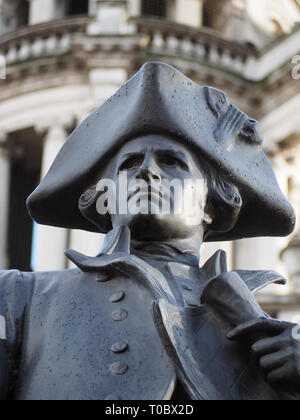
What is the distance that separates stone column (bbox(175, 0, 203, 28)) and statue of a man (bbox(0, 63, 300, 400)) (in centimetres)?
2897

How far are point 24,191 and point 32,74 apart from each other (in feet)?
14.8

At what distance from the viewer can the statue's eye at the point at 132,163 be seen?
361 cm

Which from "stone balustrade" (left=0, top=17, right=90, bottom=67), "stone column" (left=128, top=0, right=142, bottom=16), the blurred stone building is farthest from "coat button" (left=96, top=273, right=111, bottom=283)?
"stone column" (left=128, top=0, right=142, bottom=16)

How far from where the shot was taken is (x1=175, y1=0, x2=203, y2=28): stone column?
32.5 m

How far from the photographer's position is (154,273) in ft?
11.1

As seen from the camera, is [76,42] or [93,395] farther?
[76,42]

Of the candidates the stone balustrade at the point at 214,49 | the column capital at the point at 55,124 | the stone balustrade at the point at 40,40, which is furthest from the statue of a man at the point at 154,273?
the column capital at the point at 55,124

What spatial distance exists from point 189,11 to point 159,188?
29643 mm

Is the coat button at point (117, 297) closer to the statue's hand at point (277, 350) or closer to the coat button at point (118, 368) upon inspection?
the coat button at point (118, 368)

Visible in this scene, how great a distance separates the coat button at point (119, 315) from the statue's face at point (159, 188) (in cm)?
31

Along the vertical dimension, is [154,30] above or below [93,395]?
above

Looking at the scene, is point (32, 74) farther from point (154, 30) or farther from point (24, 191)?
point (24, 191)

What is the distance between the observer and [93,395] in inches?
123

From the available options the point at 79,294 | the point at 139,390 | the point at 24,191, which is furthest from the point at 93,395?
the point at 24,191
